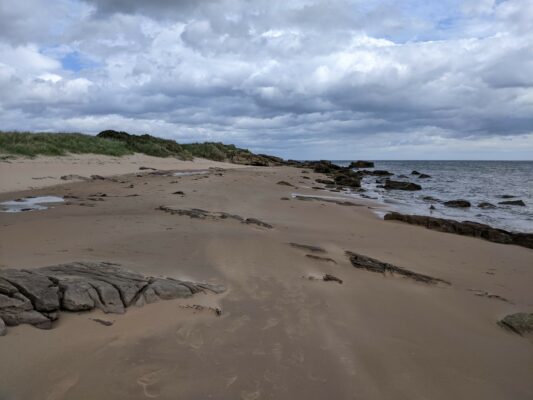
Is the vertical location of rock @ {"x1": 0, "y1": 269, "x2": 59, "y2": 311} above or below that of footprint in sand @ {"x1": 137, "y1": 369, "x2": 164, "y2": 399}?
above

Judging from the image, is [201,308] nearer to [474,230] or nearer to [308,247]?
[308,247]

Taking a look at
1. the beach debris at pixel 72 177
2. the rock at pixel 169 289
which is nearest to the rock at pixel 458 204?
the beach debris at pixel 72 177

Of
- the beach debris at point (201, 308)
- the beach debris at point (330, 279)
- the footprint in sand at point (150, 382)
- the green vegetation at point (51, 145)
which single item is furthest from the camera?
the green vegetation at point (51, 145)

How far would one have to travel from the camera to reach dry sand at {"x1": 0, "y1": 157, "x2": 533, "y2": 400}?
287cm

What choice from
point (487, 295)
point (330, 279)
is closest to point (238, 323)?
point (330, 279)

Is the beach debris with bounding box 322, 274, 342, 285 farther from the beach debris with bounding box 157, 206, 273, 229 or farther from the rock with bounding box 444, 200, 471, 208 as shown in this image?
the rock with bounding box 444, 200, 471, 208

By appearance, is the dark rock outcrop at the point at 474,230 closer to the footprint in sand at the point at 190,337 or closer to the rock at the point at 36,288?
the footprint in sand at the point at 190,337

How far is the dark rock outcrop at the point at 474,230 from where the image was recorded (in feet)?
31.9

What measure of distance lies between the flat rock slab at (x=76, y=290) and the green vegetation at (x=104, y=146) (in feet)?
63.6

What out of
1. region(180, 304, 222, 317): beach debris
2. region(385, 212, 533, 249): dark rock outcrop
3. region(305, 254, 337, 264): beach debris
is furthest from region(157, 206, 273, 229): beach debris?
region(180, 304, 222, 317): beach debris

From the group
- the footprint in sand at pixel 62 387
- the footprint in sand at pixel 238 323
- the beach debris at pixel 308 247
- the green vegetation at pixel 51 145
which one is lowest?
the footprint in sand at pixel 238 323

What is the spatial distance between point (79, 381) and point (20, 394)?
32 cm

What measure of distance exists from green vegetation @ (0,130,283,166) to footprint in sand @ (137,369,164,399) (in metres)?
21.1

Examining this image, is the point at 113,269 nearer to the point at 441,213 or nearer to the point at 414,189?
the point at 441,213
